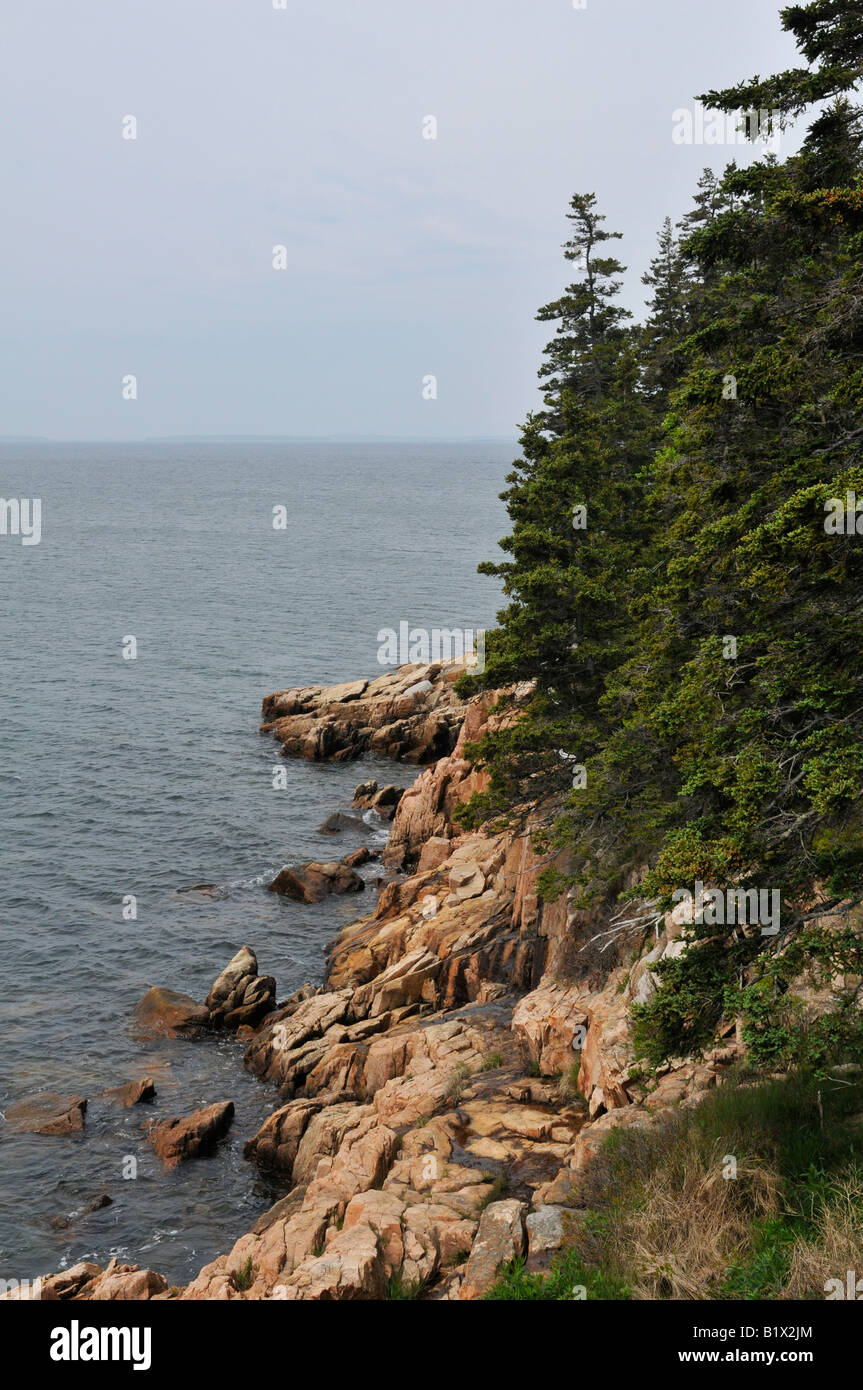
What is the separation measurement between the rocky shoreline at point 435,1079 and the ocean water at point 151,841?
125 centimetres

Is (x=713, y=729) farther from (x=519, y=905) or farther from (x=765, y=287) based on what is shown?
(x=519, y=905)

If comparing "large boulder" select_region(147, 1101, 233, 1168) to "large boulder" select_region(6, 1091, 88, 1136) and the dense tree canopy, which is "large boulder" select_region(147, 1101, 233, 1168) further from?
the dense tree canopy

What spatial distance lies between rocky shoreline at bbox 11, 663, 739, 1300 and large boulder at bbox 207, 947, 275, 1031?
4cm

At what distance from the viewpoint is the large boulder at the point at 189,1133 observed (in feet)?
79.6

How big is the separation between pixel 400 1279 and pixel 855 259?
44.2 feet

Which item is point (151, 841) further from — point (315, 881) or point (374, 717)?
point (374, 717)

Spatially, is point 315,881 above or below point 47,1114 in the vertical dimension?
above

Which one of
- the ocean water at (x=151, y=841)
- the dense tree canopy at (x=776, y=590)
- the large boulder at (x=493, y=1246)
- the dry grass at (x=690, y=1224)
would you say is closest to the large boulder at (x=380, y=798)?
the ocean water at (x=151, y=841)

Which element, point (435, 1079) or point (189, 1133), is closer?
point (435, 1079)

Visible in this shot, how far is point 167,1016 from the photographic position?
29922 mm

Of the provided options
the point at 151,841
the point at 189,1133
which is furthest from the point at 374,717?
the point at 189,1133

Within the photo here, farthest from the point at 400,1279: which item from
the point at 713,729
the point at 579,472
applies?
the point at 579,472

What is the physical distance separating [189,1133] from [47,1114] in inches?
164

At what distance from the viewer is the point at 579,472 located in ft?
78.1
